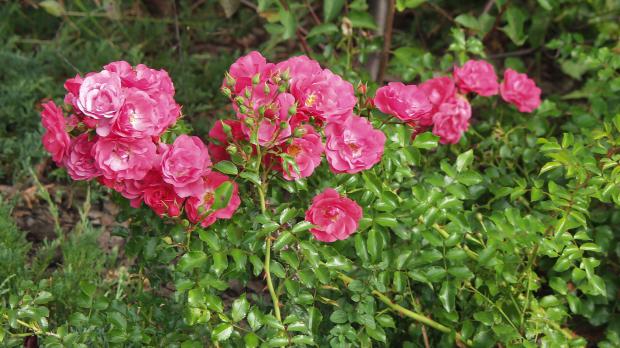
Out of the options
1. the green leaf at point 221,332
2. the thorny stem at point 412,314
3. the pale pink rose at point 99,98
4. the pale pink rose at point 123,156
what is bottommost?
the thorny stem at point 412,314

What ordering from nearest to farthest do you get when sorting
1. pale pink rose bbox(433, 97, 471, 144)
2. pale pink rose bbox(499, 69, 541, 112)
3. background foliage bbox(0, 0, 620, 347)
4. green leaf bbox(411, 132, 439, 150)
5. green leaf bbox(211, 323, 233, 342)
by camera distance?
green leaf bbox(211, 323, 233, 342)
background foliage bbox(0, 0, 620, 347)
green leaf bbox(411, 132, 439, 150)
pale pink rose bbox(433, 97, 471, 144)
pale pink rose bbox(499, 69, 541, 112)

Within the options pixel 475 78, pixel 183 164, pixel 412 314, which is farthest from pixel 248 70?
pixel 475 78

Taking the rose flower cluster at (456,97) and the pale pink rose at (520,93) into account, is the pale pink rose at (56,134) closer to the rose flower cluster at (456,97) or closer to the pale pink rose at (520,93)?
the rose flower cluster at (456,97)

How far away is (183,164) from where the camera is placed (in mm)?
1616

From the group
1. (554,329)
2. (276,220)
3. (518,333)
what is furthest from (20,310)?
(554,329)

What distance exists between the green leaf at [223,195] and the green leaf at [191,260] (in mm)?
155

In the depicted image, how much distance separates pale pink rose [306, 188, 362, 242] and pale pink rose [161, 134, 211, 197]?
278mm

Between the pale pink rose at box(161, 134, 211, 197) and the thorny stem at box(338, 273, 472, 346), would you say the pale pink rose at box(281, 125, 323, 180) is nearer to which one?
the pale pink rose at box(161, 134, 211, 197)

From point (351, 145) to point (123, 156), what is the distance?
51 centimetres

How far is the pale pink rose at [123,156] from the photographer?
5.20ft

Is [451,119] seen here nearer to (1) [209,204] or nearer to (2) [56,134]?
(1) [209,204]

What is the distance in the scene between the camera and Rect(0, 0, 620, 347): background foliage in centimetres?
177

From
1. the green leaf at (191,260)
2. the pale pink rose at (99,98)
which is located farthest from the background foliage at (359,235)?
the pale pink rose at (99,98)

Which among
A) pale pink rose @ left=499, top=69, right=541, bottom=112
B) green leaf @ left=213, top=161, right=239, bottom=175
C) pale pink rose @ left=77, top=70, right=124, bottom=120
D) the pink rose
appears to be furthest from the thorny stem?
pale pink rose @ left=499, top=69, right=541, bottom=112
